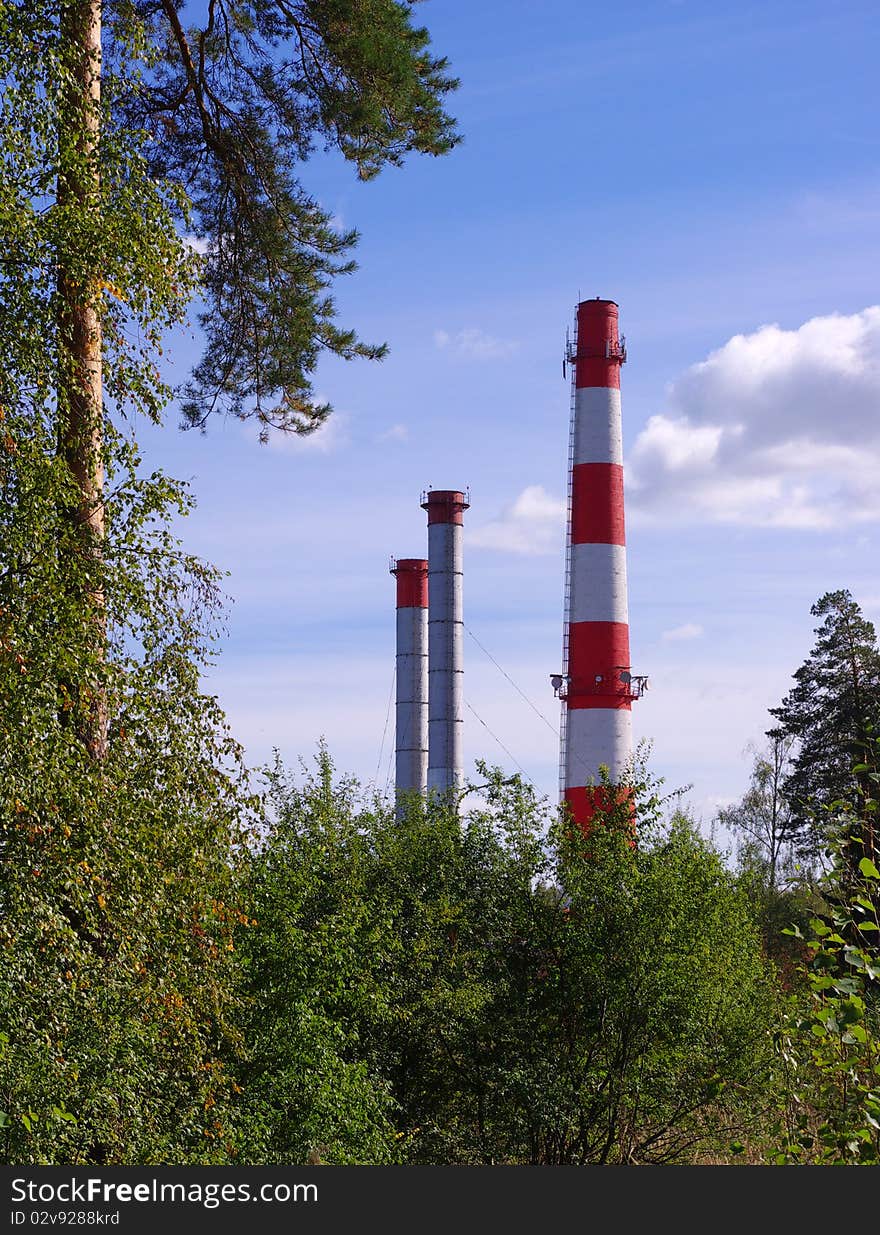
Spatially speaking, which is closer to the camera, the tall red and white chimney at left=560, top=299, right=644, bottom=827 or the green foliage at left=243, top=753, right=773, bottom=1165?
the green foliage at left=243, top=753, right=773, bottom=1165

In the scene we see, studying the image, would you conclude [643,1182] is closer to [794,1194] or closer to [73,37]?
[794,1194]

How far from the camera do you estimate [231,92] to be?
14891 millimetres

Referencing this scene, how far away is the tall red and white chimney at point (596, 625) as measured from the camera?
28.3 metres

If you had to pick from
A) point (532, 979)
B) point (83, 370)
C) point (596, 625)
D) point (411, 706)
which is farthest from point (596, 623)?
point (83, 370)

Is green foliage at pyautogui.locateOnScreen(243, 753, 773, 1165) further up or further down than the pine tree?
further down

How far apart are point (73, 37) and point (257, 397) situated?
5.46m

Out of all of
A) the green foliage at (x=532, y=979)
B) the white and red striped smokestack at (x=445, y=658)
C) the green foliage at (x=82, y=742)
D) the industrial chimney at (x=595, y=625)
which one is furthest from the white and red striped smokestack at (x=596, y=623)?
the green foliage at (x=82, y=742)

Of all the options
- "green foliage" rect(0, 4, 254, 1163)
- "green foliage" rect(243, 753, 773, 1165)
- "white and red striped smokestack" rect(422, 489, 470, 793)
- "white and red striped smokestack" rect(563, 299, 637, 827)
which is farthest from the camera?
"white and red striped smokestack" rect(422, 489, 470, 793)

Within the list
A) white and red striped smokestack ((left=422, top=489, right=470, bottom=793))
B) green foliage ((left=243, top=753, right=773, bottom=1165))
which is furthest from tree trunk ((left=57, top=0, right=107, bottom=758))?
white and red striped smokestack ((left=422, top=489, right=470, bottom=793))

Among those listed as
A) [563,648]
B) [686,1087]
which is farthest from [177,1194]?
[563,648]

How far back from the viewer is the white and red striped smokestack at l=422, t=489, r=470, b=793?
39.9 metres

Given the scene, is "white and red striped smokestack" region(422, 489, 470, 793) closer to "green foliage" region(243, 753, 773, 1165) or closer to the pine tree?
the pine tree

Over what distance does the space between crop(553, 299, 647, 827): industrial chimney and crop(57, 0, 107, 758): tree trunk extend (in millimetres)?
18694

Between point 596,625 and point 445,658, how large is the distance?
12.0m
